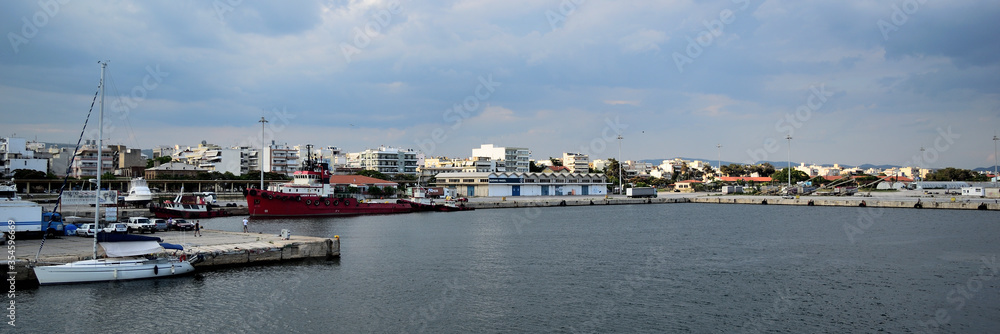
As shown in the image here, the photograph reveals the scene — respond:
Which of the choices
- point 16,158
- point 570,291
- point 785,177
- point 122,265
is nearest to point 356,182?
point 16,158

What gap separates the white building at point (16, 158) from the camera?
74.7 meters

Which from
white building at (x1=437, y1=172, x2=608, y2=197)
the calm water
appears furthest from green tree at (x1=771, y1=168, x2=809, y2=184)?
the calm water

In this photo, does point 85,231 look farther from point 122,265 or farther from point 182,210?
point 182,210

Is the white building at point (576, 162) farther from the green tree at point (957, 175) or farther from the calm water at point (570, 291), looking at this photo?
the calm water at point (570, 291)

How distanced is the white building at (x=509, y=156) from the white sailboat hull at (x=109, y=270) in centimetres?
10185

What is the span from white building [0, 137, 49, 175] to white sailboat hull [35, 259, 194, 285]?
68.2 metres

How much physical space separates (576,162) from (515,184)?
268ft

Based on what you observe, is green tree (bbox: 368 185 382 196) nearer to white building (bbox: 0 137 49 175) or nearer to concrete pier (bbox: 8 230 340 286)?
white building (bbox: 0 137 49 175)

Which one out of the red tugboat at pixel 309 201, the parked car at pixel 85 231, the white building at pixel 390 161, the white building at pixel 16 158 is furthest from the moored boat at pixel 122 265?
the white building at pixel 390 161

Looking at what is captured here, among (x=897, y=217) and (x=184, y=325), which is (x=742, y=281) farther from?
(x=897, y=217)

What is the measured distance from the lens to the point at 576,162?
16525 cm

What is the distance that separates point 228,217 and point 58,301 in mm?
34942

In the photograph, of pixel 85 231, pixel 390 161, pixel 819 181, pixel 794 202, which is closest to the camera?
pixel 85 231

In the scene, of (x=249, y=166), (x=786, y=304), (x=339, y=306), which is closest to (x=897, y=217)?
(x=786, y=304)
